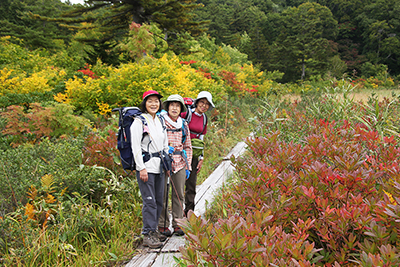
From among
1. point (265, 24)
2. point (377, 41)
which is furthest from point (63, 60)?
point (377, 41)

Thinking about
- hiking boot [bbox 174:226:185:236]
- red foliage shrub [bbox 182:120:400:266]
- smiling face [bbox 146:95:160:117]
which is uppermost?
smiling face [bbox 146:95:160:117]

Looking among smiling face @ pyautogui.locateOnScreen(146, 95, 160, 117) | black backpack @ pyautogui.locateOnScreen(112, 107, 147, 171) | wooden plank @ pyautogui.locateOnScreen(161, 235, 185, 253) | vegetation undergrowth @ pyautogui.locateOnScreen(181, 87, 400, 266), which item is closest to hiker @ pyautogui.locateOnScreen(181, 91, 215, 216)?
wooden plank @ pyautogui.locateOnScreen(161, 235, 185, 253)

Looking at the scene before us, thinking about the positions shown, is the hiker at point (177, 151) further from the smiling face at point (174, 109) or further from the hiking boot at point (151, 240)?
the hiking boot at point (151, 240)

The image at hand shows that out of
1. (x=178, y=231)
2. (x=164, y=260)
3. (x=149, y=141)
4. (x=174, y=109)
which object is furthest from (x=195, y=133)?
(x=164, y=260)

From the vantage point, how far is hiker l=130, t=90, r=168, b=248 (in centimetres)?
280

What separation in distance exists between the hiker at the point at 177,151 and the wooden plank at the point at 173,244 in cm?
8

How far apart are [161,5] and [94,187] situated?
1172 centimetres

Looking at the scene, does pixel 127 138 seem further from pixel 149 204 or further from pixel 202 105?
pixel 202 105

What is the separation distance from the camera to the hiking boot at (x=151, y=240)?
281 cm

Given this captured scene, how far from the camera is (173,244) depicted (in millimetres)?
2916

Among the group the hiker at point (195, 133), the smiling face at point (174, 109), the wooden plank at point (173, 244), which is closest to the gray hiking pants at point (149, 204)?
the wooden plank at point (173, 244)

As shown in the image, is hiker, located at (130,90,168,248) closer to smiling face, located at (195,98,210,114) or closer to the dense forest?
smiling face, located at (195,98,210,114)

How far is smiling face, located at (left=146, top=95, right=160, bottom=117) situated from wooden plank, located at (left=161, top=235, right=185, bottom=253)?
4.91 feet

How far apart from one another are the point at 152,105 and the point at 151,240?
150cm
